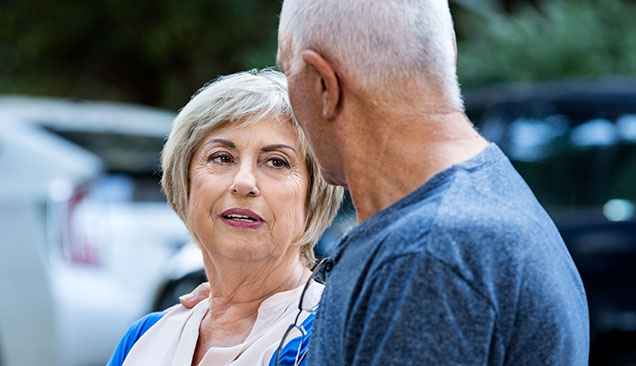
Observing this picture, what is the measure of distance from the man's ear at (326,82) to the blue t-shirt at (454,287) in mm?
173

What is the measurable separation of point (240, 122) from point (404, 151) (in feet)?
2.66

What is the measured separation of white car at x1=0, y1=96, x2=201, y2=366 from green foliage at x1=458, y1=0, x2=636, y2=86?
370 centimetres

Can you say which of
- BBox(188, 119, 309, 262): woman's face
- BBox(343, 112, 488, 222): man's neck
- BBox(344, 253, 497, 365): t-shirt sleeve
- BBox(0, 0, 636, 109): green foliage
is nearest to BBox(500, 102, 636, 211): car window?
BBox(188, 119, 309, 262): woman's face

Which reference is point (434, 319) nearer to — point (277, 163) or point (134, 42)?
point (277, 163)

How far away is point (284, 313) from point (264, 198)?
0.25 meters

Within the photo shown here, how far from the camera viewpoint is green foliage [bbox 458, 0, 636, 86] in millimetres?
8422

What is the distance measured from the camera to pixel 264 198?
2105mm

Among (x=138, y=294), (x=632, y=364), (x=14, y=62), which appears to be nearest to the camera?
(x=632, y=364)

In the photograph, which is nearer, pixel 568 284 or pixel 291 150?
pixel 568 284

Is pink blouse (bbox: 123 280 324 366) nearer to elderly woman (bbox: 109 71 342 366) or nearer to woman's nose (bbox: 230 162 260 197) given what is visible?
elderly woman (bbox: 109 71 342 366)

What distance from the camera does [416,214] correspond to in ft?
4.33

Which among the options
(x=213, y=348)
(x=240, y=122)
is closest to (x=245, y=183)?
(x=240, y=122)

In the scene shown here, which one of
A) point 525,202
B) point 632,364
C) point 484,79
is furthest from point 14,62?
point 525,202

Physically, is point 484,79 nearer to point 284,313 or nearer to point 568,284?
point 284,313
